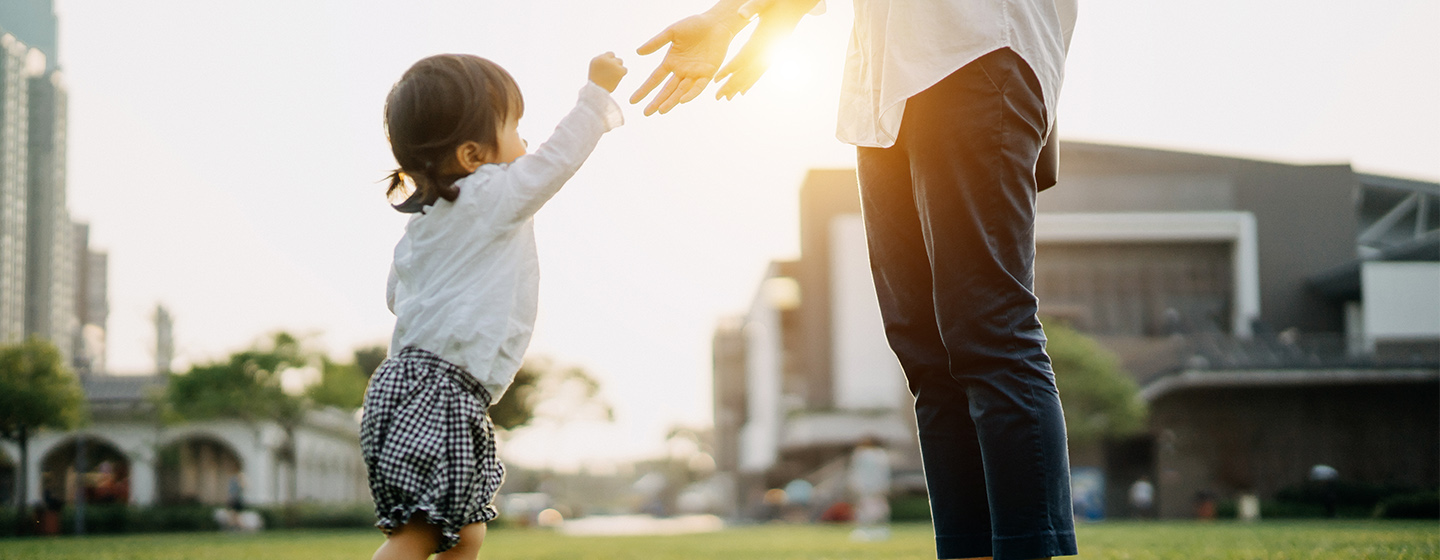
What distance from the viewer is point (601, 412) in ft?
149

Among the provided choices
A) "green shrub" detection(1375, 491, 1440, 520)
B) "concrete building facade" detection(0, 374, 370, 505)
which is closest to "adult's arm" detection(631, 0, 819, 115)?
"green shrub" detection(1375, 491, 1440, 520)

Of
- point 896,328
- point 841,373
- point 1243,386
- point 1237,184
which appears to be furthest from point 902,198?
point 1237,184

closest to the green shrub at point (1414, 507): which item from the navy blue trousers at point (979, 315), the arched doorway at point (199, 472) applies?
the navy blue trousers at point (979, 315)

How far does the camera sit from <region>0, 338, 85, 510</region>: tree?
14586mm

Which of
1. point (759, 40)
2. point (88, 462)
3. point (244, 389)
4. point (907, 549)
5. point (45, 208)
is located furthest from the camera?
point (88, 462)

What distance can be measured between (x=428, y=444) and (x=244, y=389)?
27.6m

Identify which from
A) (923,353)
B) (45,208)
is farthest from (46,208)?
(923,353)

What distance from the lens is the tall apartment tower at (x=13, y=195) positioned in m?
9.94

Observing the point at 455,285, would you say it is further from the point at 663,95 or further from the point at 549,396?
the point at 549,396

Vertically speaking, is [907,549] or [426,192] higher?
[426,192]

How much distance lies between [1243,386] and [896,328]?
2922 centimetres

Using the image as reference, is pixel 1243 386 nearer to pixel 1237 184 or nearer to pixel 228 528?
pixel 1237 184

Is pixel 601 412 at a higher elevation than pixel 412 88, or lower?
lower

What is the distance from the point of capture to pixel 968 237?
1604 mm
